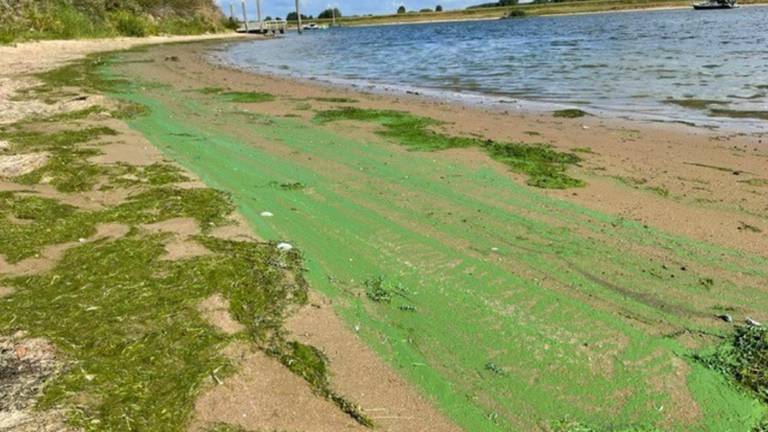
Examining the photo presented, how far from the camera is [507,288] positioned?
4.01 m

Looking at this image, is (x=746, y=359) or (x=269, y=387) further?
(x=746, y=359)

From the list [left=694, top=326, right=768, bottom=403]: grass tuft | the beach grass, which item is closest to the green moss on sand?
[left=694, top=326, right=768, bottom=403]: grass tuft

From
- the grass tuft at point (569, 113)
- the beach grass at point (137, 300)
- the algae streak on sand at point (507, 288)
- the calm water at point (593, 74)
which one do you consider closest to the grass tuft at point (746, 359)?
the algae streak on sand at point (507, 288)

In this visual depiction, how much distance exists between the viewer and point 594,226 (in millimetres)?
5105

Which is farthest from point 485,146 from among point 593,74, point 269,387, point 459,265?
point 593,74

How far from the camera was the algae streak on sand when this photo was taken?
9.42 ft

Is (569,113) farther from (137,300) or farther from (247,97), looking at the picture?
(137,300)

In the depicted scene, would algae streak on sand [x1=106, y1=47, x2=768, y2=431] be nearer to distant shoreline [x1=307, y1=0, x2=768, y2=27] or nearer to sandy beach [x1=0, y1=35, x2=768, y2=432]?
sandy beach [x1=0, y1=35, x2=768, y2=432]

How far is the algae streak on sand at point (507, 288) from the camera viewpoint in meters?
2.87

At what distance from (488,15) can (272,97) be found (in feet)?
373

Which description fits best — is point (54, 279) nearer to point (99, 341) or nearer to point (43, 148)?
point (99, 341)

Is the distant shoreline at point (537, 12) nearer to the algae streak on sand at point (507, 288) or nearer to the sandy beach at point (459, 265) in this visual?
the sandy beach at point (459, 265)

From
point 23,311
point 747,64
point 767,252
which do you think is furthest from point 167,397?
point 747,64

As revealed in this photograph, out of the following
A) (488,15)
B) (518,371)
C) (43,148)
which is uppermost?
(488,15)
